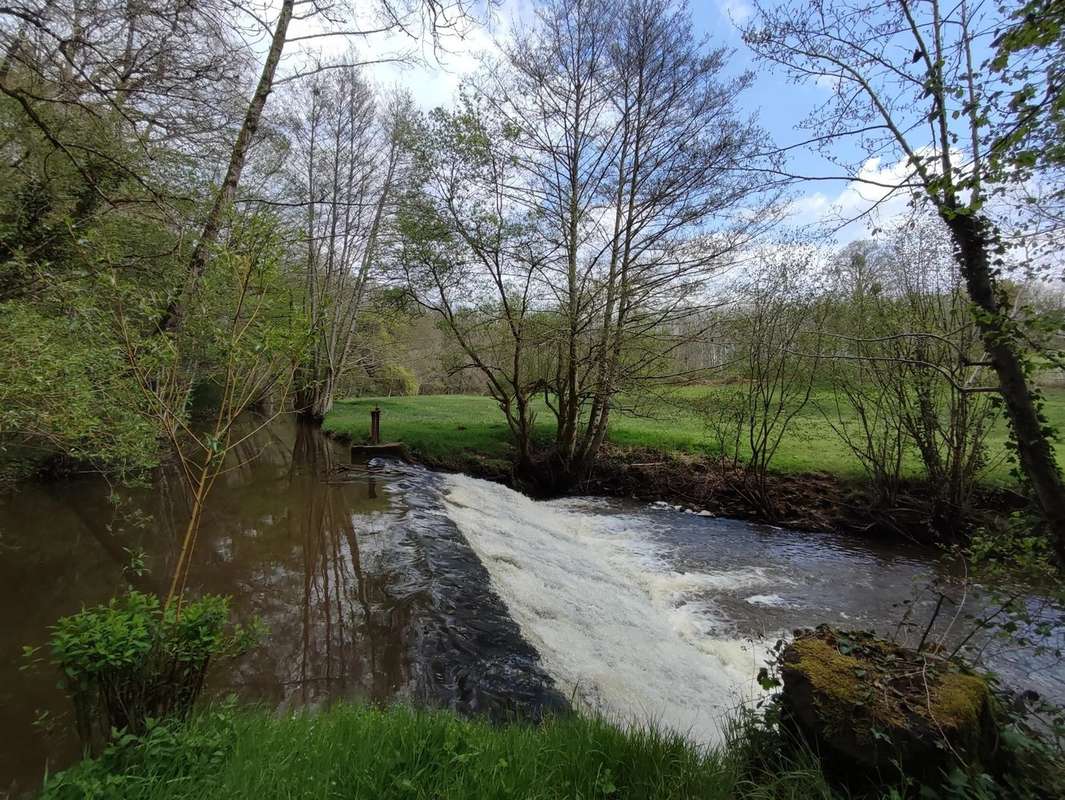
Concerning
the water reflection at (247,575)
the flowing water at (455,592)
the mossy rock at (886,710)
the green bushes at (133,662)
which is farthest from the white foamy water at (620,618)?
the green bushes at (133,662)

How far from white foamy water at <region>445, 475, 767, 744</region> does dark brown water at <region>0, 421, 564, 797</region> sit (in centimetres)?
44

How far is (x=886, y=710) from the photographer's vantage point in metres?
2.41

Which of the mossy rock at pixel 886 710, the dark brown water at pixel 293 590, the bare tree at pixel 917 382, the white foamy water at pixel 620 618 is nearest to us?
the mossy rock at pixel 886 710

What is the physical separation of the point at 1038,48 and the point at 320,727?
489 centimetres

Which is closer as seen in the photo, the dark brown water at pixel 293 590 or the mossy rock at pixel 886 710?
the mossy rock at pixel 886 710

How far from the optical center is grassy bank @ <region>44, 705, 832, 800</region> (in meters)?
2.12

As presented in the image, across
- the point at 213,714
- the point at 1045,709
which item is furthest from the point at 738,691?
the point at 213,714

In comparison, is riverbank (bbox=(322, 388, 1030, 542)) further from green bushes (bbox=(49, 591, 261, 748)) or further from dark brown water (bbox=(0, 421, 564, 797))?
green bushes (bbox=(49, 591, 261, 748))

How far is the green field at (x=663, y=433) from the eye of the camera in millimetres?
9367

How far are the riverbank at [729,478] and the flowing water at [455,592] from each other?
0.56 meters

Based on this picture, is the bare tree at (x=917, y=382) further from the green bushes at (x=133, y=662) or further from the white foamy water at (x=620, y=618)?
the green bushes at (x=133, y=662)

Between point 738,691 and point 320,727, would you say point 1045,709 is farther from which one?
point 320,727

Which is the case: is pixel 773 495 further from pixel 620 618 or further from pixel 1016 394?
pixel 1016 394

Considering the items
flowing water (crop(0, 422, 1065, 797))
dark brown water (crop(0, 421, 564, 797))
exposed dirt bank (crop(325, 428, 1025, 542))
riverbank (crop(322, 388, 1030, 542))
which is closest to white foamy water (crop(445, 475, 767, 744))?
flowing water (crop(0, 422, 1065, 797))
